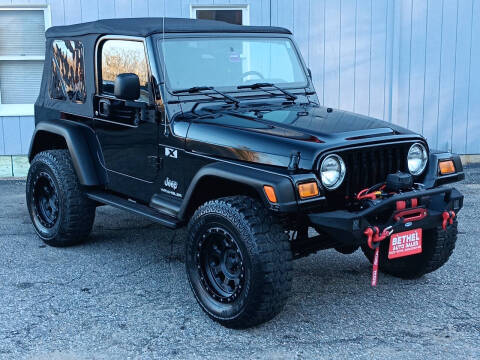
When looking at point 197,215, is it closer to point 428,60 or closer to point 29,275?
point 29,275

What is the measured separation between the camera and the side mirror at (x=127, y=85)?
434 cm

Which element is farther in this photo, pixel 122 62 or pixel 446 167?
pixel 122 62

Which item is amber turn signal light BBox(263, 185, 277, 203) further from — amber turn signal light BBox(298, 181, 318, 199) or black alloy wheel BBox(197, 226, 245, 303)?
black alloy wheel BBox(197, 226, 245, 303)

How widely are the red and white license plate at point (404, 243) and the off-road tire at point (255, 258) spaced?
0.66 metres

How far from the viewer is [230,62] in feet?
15.5

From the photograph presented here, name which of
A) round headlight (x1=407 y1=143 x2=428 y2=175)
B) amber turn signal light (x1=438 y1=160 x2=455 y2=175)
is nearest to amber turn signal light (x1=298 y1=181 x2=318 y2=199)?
round headlight (x1=407 y1=143 x2=428 y2=175)

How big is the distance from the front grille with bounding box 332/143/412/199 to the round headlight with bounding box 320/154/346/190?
4 cm

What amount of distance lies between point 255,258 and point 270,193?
388mm

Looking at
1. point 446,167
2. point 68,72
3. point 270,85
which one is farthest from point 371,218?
point 68,72

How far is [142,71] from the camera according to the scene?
4602 millimetres

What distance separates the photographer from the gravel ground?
364cm

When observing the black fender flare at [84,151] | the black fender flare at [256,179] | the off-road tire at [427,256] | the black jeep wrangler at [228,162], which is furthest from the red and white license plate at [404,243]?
the black fender flare at [84,151]

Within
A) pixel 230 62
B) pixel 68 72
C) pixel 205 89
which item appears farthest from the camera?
pixel 68 72

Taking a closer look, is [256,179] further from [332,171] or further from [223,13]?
[223,13]
